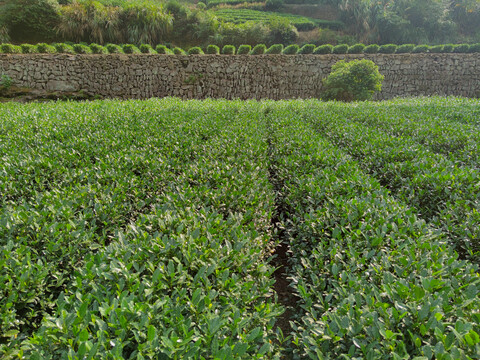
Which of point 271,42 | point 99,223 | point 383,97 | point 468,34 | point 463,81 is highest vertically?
point 468,34

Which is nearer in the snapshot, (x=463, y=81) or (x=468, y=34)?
(x=463, y=81)

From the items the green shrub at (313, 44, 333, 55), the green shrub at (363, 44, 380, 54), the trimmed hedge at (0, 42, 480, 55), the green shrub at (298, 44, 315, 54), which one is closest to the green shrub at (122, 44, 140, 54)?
the trimmed hedge at (0, 42, 480, 55)

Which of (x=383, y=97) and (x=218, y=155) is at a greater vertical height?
(x=383, y=97)

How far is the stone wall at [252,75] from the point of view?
1611 cm

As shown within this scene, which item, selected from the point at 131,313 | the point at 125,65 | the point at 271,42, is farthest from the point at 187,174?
the point at 271,42

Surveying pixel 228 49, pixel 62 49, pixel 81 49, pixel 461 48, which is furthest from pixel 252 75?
pixel 461 48

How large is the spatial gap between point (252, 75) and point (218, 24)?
12.1 meters

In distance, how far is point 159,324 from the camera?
4.35 ft

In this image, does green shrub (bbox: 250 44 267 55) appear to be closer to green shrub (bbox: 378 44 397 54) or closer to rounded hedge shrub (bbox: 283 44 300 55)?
rounded hedge shrub (bbox: 283 44 300 55)

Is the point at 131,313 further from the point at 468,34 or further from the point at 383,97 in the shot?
the point at 468,34

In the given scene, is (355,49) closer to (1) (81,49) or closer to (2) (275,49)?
(2) (275,49)

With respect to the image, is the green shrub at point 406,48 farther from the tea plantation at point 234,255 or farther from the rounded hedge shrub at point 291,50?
the tea plantation at point 234,255

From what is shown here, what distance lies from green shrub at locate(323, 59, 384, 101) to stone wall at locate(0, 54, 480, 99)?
323cm

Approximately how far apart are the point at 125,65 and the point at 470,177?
18078 millimetres
